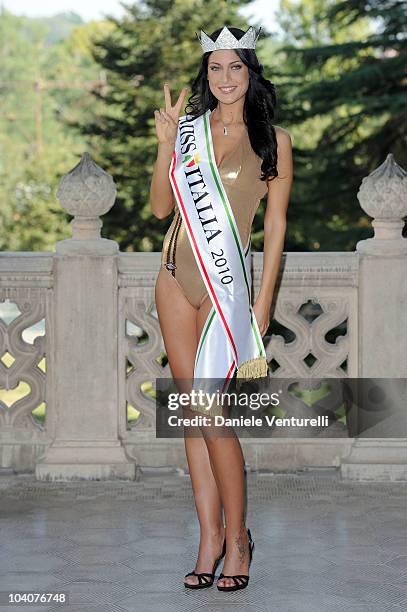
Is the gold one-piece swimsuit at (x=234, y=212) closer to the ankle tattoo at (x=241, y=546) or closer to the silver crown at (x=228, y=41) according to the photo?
the silver crown at (x=228, y=41)

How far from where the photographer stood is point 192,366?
444cm

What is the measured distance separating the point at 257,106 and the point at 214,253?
595 mm

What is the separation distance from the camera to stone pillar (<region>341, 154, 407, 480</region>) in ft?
20.3

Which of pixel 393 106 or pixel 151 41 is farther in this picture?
pixel 151 41

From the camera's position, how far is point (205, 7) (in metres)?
24.4

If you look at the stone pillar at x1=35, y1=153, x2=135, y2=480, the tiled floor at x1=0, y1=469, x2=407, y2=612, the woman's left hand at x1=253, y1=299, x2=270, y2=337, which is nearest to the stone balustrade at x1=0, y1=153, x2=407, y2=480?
the stone pillar at x1=35, y1=153, x2=135, y2=480

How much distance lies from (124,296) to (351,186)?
1361 cm

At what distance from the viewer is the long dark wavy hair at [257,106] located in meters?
4.32

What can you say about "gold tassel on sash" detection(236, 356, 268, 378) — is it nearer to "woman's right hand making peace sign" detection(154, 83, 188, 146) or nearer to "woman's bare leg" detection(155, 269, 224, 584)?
"woman's bare leg" detection(155, 269, 224, 584)

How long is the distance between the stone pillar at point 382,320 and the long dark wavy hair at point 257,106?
1876 millimetres

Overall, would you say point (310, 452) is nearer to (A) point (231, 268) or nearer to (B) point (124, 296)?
(B) point (124, 296)

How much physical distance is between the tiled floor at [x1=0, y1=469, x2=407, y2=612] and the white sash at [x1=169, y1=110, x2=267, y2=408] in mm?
879

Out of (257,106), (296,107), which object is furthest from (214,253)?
(296,107)

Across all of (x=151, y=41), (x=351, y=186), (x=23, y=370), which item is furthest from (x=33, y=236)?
(x=23, y=370)
